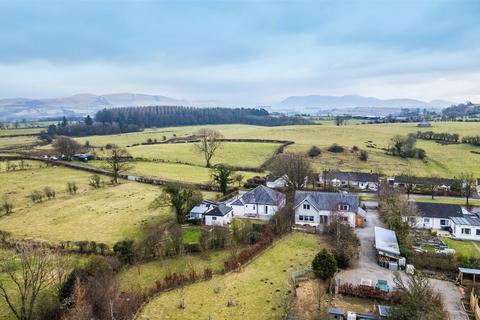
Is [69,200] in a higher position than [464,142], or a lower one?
lower

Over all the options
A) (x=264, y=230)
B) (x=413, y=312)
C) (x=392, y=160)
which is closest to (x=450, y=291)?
(x=413, y=312)

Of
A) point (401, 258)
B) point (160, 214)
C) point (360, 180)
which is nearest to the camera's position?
point (401, 258)

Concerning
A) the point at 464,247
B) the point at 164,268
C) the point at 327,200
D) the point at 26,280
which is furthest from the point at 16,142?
the point at 464,247

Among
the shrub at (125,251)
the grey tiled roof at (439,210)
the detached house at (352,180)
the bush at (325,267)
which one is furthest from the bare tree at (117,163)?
the grey tiled roof at (439,210)

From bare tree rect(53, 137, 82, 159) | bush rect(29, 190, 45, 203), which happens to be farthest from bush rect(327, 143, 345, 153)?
bush rect(29, 190, 45, 203)

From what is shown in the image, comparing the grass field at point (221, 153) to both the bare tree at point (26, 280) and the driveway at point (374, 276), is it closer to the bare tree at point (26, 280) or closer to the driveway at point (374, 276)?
the driveway at point (374, 276)

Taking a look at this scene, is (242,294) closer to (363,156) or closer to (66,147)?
(363,156)

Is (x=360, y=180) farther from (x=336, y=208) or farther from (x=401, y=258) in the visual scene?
(x=401, y=258)
